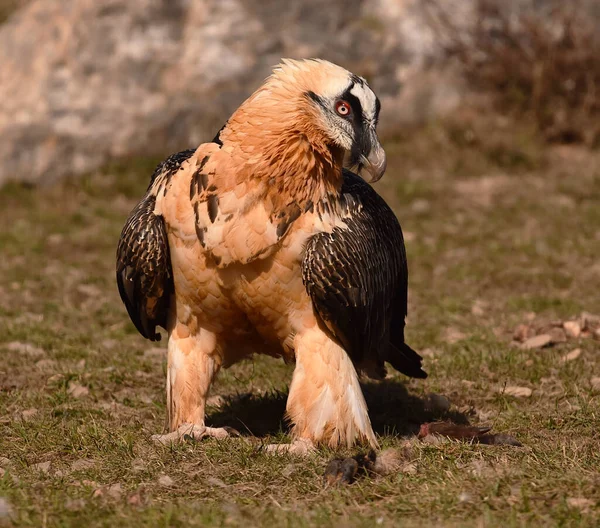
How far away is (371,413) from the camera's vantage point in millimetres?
6996

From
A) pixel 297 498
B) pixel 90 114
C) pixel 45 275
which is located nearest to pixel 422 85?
pixel 90 114

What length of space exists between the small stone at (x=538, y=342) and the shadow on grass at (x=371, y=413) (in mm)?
1325

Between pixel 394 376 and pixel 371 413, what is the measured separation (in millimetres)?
940

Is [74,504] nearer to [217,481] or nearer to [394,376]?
[217,481]

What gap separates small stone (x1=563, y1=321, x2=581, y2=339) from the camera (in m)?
8.39

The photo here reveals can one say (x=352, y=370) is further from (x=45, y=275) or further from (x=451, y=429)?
(x=45, y=275)

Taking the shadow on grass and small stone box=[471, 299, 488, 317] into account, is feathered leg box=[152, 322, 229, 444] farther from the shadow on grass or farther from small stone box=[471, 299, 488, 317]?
small stone box=[471, 299, 488, 317]

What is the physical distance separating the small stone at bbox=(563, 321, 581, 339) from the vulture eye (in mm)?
3569

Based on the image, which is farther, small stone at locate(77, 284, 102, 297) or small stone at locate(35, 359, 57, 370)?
small stone at locate(77, 284, 102, 297)

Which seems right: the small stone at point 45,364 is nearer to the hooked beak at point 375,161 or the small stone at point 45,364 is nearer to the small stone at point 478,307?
the hooked beak at point 375,161

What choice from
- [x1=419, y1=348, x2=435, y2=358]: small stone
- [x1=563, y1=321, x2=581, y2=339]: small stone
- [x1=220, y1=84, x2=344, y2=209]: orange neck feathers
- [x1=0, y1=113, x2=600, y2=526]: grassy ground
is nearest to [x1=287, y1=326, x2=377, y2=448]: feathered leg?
[x1=0, y1=113, x2=600, y2=526]: grassy ground

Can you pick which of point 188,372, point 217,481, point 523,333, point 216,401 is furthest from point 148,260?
point 523,333

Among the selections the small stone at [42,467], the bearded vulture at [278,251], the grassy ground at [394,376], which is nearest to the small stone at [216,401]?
the grassy ground at [394,376]

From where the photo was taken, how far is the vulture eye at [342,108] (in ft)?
18.7
